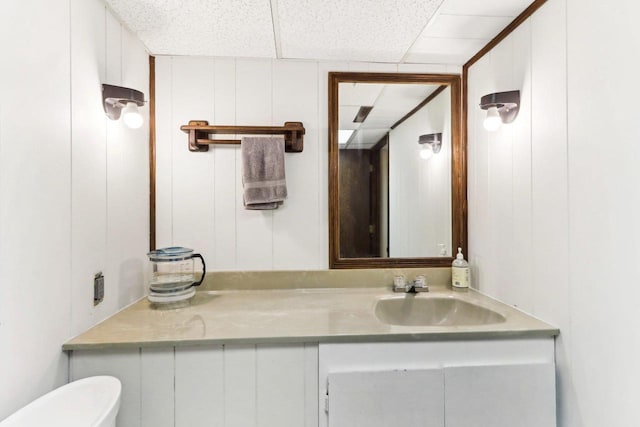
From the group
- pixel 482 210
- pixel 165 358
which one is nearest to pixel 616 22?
pixel 482 210

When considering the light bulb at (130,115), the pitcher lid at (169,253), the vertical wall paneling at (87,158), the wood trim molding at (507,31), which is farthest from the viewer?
the pitcher lid at (169,253)

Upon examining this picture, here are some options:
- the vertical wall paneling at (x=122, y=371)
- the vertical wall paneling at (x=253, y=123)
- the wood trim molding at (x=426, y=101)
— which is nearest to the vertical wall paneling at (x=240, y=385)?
the vertical wall paneling at (x=122, y=371)

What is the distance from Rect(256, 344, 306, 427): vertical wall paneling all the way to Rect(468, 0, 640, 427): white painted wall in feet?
2.86

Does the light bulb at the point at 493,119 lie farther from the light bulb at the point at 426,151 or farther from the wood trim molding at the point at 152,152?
the wood trim molding at the point at 152,152

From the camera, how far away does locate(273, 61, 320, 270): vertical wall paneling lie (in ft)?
5.20

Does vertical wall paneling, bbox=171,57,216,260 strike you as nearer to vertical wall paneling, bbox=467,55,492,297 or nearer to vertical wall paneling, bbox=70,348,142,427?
vertical wall paneling, bbox=70,348,142,427

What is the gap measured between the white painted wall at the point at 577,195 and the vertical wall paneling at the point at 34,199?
158 centimetres

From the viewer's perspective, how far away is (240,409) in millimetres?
993

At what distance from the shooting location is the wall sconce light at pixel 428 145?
1.64 m

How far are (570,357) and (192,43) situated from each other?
6.29ft

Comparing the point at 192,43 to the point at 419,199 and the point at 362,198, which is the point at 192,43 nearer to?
the point at 362,198

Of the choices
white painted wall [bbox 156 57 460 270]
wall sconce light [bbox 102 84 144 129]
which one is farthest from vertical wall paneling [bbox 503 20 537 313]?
wall sconce light [bbox 102 84 144 129]

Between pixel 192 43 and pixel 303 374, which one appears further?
pixel 192 43

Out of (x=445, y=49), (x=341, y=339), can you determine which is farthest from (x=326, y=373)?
(x=445, y=49)
